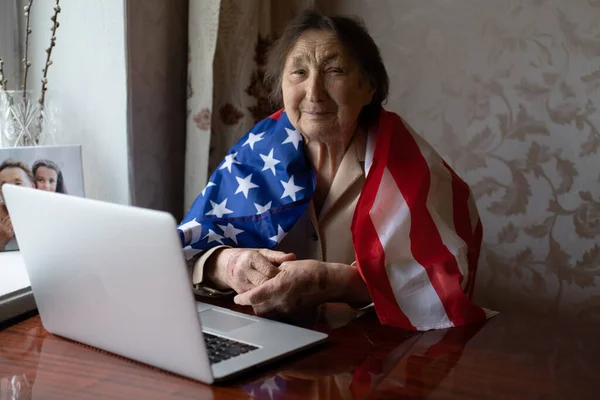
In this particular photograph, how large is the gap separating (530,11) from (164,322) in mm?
1330

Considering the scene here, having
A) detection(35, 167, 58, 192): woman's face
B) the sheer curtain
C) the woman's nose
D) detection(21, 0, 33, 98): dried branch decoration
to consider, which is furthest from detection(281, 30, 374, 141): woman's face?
detection(21, 0, 33, 98): dried branch decoration

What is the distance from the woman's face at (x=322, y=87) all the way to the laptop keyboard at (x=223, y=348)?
535 mm

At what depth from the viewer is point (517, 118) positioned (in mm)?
1871

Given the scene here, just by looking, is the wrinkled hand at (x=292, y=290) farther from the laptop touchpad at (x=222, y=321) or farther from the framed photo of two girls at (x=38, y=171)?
the framed photo of two girls at (x=38, y=171)

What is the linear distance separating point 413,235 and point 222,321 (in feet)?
1.24

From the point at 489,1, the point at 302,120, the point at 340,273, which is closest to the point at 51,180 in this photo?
the point at 302,120

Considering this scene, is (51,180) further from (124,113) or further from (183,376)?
(183,376)

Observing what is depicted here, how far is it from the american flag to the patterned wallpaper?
0.50 m

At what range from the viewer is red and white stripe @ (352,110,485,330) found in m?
1.21

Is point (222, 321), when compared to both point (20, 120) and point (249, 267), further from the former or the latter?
point (20, 120)

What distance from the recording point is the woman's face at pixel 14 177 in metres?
1.45

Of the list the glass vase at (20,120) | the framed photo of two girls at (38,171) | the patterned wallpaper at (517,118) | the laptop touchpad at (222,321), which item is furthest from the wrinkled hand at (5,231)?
the patterned wallpaper at (517,118)

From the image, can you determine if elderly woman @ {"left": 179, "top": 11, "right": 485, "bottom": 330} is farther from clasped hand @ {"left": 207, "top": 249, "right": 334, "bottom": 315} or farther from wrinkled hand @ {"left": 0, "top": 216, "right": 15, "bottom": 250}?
wrinkled hand @ {"left": 0, "top": 216, "right": 15, "bottom": 250}

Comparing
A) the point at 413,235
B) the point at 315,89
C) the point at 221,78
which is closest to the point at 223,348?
the point at 413,235
